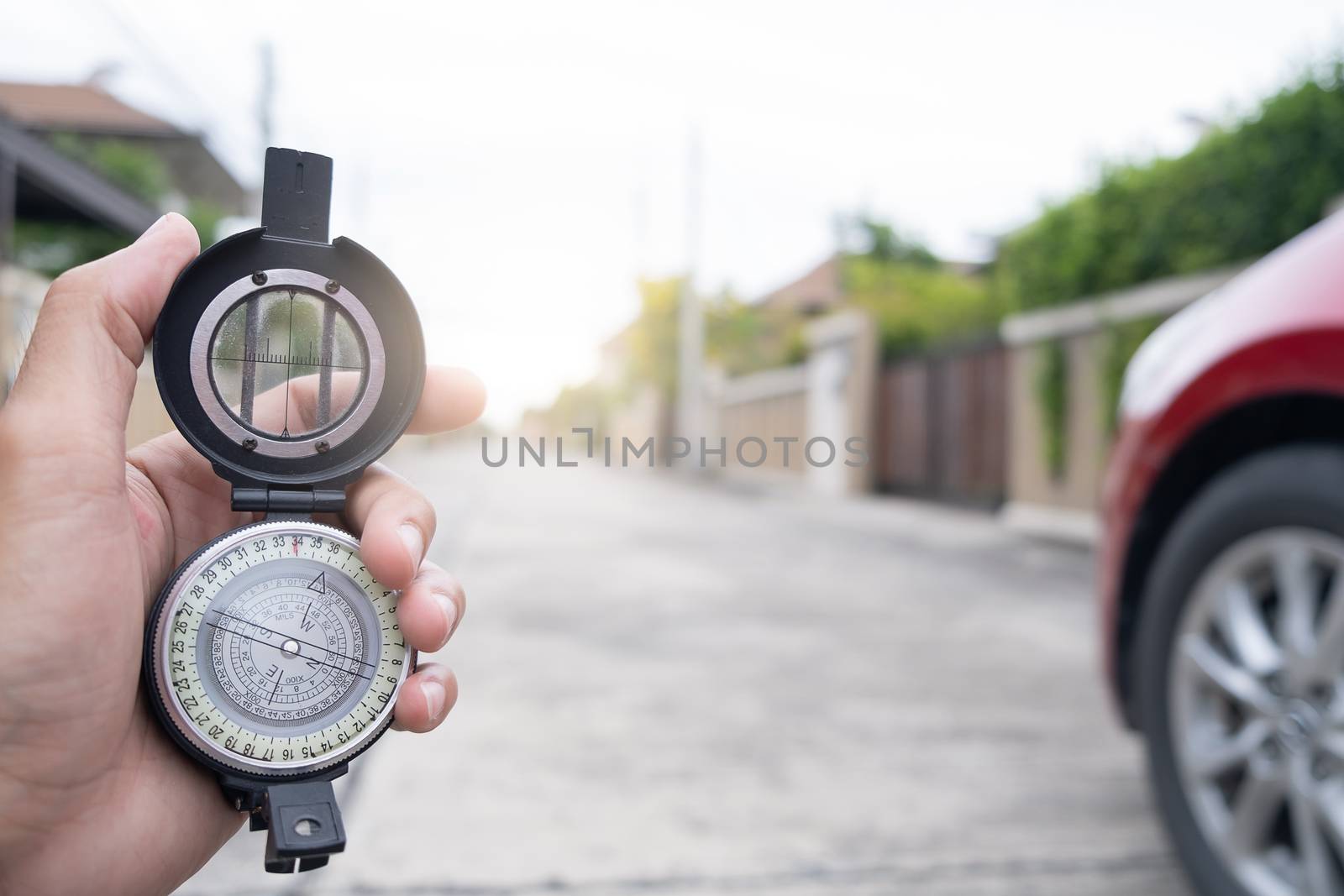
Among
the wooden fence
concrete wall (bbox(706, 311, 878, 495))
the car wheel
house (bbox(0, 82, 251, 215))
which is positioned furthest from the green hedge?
house (bbox(0, 82, 251, 215))

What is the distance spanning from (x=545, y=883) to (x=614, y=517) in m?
8.36

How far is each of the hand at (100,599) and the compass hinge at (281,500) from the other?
0.05 ft

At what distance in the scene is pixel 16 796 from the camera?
324 millimetres

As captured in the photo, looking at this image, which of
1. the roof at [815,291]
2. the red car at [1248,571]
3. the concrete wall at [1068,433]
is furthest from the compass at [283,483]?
the roof at [815,291]

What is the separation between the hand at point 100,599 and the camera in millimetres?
327

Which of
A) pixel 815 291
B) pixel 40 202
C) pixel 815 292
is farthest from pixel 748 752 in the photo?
pixel 815 291

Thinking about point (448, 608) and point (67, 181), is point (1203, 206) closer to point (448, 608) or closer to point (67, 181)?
point (67, 181)

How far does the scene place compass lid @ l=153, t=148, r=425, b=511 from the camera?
32cm

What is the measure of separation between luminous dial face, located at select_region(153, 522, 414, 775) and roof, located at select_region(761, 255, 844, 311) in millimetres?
27428

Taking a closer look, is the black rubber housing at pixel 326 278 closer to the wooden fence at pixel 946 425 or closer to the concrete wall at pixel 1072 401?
the concrete wall at pixel 1072 401

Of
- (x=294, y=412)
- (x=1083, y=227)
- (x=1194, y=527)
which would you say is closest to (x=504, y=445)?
(x=294, y=412)

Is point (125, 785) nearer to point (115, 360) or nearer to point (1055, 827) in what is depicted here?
point (115, 360)

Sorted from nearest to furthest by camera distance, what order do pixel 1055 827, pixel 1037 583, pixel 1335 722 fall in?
pixel 1335 722 → pixel 1055 827 → pixel 1037 583

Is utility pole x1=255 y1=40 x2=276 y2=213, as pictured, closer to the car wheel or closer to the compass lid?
the compass lid
